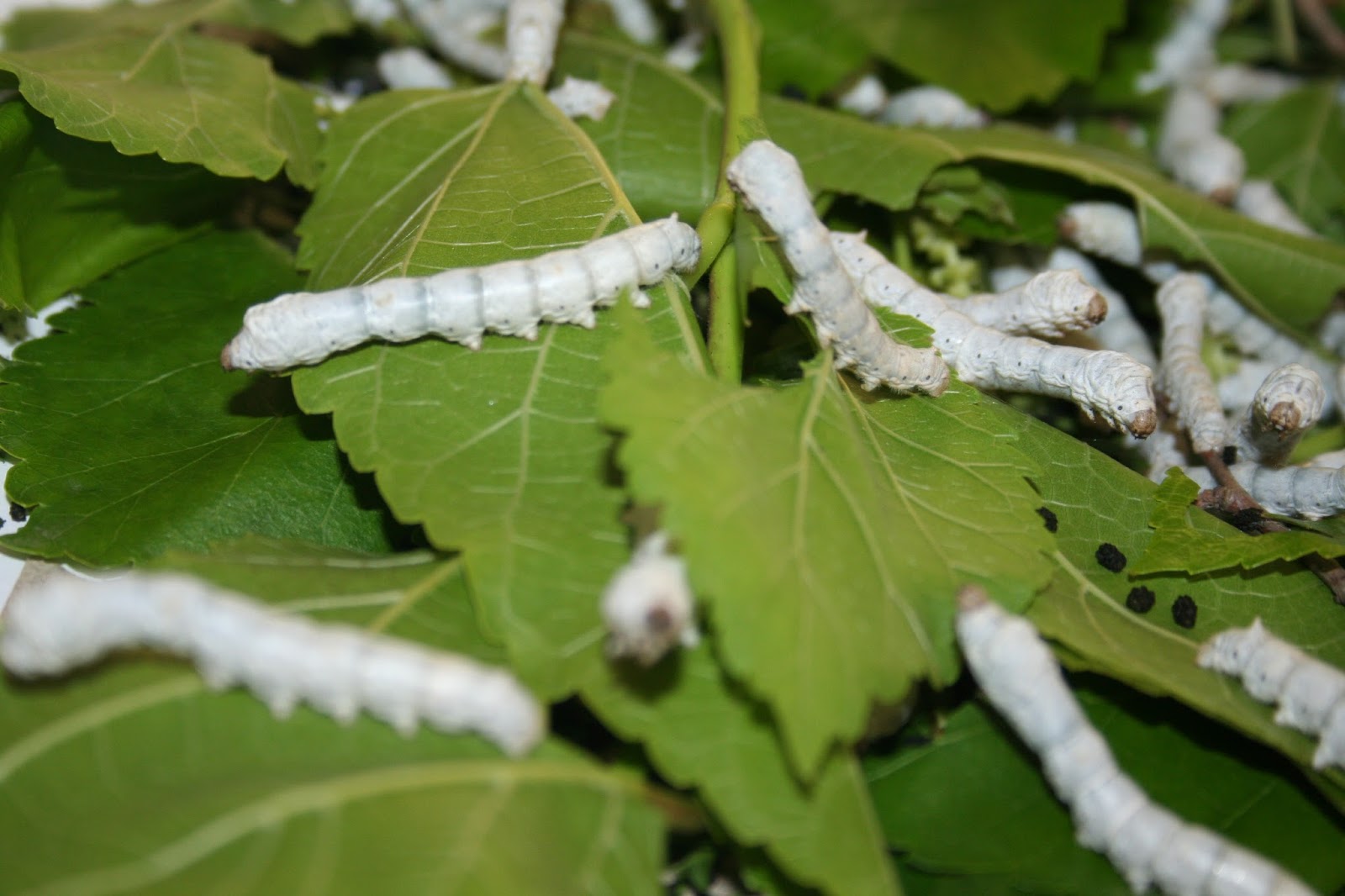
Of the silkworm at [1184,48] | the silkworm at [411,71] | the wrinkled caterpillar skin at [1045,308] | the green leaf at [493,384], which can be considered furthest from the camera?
the silkworm at [1184,48]

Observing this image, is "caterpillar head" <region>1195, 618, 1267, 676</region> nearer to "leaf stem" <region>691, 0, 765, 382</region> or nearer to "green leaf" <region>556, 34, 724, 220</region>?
"leaf stem" <region>691, 0, 765, 382</region>

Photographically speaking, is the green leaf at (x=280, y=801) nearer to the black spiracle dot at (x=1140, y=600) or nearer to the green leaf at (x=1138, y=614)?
the green leaf at (x=1138, y=614)

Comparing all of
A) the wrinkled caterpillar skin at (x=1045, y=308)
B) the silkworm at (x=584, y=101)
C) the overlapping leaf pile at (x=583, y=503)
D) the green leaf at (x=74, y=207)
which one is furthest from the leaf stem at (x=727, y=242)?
the green leaf at (x=74, y=207)

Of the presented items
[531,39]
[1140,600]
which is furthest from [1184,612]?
[531,39]

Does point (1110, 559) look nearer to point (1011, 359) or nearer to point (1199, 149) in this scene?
point (1011, 359)

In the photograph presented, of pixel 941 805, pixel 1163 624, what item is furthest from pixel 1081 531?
pixel 941 805

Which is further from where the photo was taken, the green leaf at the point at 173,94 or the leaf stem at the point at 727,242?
the green leaf at the point at 173,94

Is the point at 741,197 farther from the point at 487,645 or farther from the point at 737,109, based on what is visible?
the point at 487,645
